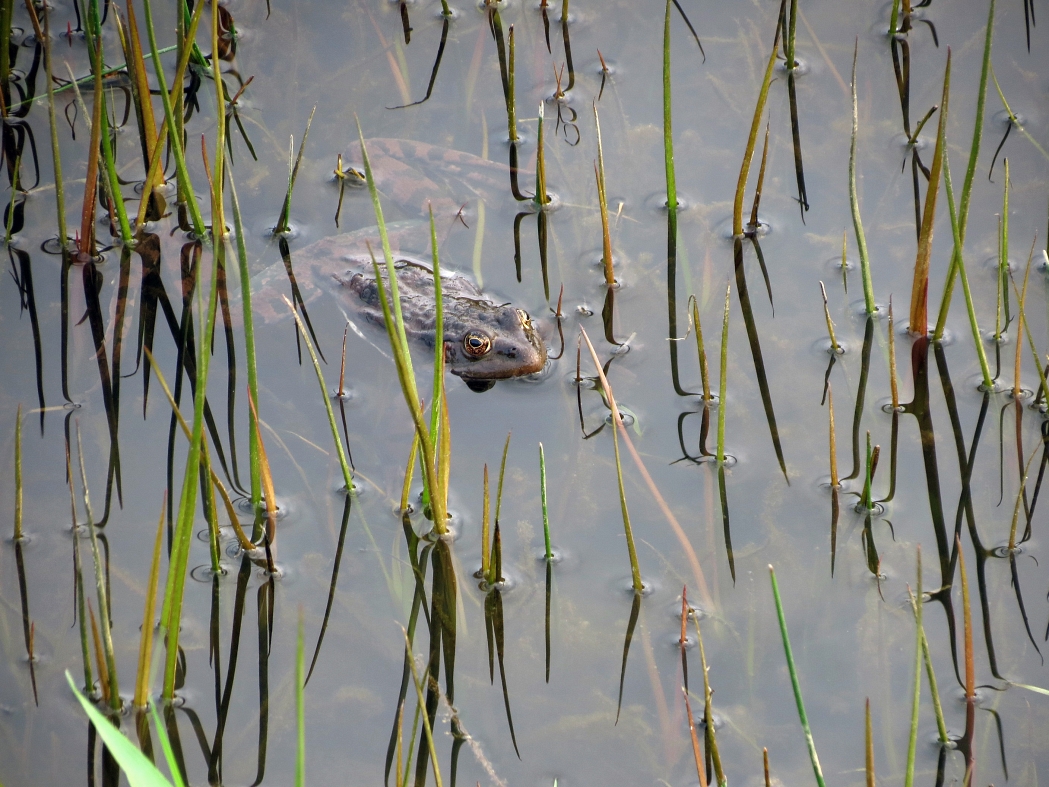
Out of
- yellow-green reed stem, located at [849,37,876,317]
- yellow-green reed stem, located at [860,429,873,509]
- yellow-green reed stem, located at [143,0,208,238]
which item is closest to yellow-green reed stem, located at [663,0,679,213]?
yellow-green reed stem, located at [849,37,876,317]

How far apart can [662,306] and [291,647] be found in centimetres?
223

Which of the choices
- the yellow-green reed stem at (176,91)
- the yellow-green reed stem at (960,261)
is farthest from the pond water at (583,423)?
the yellow-green reed stem at (176,91)

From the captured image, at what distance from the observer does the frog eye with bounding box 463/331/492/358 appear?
150 inches

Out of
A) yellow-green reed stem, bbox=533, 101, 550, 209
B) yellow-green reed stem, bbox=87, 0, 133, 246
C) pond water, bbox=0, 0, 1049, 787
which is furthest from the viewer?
yellow-green reed stem, bbox=533, 101, 550, 209

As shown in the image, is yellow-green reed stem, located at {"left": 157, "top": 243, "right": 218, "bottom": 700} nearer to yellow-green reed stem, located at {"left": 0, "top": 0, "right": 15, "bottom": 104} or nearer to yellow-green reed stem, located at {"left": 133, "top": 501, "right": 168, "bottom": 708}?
yellow-green reed stem, located at {"left": 133, "top": 501, "right": 168, "bottom": 708}

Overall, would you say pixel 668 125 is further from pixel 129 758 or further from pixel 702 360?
pixel 129 758

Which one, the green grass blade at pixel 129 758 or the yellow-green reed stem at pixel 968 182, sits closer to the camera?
the green grass blade at pixel 129 758

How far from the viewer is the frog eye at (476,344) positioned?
3.81 metres

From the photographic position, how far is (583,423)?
3.60 meters

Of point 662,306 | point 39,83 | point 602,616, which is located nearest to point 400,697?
point 602,616

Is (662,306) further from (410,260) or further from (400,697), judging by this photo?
(400,697)

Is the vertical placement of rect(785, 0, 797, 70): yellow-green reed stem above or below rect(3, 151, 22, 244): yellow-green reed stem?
above

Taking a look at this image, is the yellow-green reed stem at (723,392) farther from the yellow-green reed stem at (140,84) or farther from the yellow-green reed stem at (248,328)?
the yellow-green reed stem at (140,84)

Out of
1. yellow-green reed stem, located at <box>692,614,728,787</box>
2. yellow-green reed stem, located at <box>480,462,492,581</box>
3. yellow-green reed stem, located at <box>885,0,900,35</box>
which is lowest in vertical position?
yellow-green reed stem, located at <box>692,614,728,787</box>
